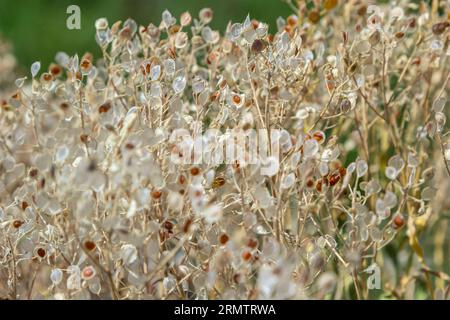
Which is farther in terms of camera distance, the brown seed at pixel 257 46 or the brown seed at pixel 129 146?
the brown seed at pixel 257 46

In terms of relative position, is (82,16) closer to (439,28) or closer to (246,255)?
(439,28)

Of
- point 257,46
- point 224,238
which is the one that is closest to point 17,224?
point 224,238

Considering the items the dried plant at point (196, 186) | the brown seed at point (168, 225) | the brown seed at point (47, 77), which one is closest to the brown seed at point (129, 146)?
the dried plant at point (196, 186)

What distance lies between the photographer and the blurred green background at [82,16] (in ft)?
13.9

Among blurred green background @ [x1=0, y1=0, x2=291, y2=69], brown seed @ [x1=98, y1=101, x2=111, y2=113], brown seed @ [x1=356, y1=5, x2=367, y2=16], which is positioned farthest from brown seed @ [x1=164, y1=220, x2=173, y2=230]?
blurred green background @ [x1=0, y1=0, x2=291, y2=69]

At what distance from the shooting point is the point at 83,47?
4160 mm

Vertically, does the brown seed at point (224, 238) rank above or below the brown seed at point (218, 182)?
below

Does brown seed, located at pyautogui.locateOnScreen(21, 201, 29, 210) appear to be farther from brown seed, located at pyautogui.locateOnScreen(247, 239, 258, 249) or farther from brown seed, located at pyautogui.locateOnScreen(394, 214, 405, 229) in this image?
brown seed, located at pyautogui.locateOnScreen(394, 214, 405, 229)

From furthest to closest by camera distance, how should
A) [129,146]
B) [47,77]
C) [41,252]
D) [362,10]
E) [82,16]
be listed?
[82,16] → [362,10] → [47,77] → [41,252] → [129,146]

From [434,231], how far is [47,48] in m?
2.85

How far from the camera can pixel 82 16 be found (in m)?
4.42

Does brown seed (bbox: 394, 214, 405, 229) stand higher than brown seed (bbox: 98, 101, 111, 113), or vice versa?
brown seed (bbox: 98, 101, 111, 113)

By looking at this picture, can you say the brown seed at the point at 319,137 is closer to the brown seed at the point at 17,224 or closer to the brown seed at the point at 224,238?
the brown seed at the point at 224,238

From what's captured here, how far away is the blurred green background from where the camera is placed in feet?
13.9
